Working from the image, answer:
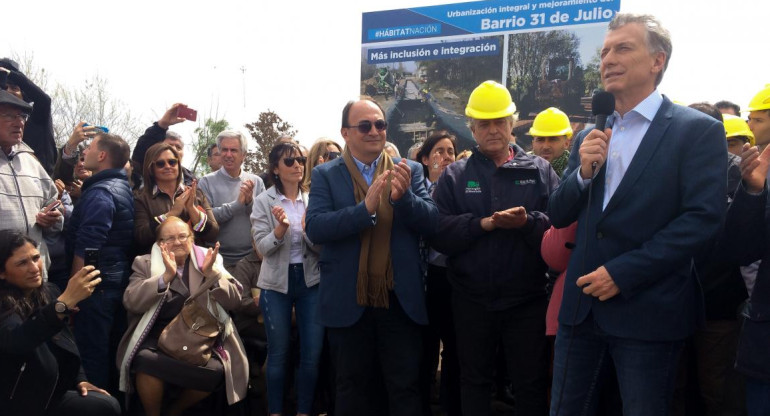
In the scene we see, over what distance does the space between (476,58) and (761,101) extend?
9786mm

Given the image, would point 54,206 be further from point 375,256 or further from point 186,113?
point 375,256

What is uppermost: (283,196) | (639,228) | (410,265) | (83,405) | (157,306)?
(639,228)

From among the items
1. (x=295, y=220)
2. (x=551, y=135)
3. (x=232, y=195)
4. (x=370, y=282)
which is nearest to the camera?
(x=370, y=282)

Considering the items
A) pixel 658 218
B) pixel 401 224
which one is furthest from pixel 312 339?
pixel 658 218

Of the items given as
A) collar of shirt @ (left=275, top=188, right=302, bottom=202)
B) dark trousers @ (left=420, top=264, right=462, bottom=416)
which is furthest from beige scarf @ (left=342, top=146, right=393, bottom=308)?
collar of shirt @ (left=275, top=188, right=302, bottom=202)

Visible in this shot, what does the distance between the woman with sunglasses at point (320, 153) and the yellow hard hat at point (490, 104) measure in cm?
160

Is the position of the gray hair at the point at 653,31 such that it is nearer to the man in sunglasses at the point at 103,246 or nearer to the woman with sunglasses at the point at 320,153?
the woman with sunglasses at the point at 320,153

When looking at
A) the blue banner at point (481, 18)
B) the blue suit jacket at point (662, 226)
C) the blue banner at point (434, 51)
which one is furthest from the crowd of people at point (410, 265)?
the blue banner at point (434, 51)

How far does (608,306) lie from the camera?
2.51m

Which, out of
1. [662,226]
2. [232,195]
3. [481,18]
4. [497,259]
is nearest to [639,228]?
[662,226]

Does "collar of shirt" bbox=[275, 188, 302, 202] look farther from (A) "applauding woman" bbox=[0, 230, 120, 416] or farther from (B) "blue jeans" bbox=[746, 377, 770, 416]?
(B) "blue jeans" bbox=[746, 377, 770, 416]

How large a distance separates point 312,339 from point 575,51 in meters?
9.07

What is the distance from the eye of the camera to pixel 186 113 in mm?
5727

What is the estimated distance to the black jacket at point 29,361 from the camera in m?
3.66
